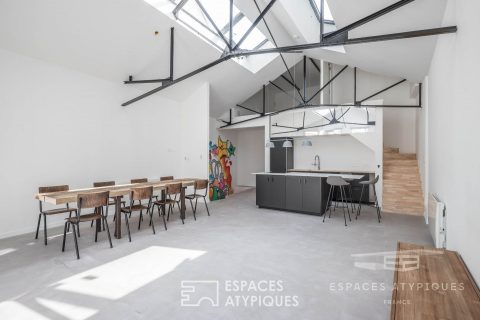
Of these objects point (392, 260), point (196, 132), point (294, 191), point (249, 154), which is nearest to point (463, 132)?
point (392, 260)

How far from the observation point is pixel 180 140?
7.41 metres

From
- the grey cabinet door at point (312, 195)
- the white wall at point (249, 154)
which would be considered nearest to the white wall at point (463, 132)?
the grey cabinet door at point (312, 195)

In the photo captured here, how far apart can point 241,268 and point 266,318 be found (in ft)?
2.96

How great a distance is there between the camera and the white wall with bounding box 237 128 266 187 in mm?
10602

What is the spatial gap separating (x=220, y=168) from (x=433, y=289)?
7.58m

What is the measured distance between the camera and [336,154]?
8.41 metres

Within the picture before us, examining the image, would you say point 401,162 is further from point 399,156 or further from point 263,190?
point 263,190

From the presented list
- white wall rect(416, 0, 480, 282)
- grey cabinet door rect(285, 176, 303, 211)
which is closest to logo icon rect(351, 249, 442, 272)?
white wall rect(416, 0, 480, 282)

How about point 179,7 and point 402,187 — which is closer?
point 179,7

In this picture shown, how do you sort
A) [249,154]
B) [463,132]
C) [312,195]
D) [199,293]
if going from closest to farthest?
[463,132] < [199,293] < [312,195] < [249,154]

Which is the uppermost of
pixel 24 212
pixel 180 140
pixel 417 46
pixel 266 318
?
pixel 417 46

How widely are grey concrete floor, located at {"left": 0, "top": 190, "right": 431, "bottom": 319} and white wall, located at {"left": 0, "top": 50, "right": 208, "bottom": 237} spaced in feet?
2.96

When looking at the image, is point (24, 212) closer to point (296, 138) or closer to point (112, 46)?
point (112, 46)

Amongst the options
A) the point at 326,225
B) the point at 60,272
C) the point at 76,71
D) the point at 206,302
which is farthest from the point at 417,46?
the point at 76,71
